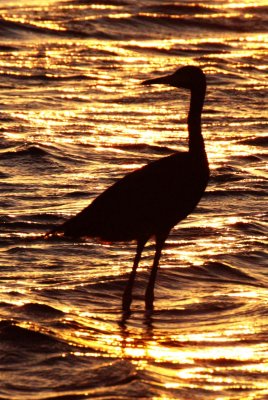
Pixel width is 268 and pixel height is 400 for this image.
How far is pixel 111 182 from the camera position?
1563cm

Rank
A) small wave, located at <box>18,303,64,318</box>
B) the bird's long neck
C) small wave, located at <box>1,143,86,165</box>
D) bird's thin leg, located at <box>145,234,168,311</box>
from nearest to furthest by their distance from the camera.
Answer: small wave, located at <box>18,303,64,318</box>, bird's thin leg, located at <box>145,234,168,311</box>, the bird's long neck, small wave, located at <box>1,143,86,165</box>

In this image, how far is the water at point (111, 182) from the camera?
925 centimetres

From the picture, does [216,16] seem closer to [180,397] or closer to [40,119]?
[40,119]

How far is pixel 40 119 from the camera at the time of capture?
1909 cm

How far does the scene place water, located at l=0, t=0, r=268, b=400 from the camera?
9.25 metres

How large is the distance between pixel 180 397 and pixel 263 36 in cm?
1905

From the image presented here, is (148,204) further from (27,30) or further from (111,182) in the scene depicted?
(27,30)

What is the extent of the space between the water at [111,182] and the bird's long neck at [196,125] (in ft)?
3.96

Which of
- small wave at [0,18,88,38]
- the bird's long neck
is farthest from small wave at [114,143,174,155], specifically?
small wave at [0,18,88,38]

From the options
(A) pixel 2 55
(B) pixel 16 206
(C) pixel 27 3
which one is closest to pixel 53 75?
(A) pixel 2 55

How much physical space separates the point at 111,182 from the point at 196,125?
169 inches

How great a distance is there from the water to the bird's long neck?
3.96 ft

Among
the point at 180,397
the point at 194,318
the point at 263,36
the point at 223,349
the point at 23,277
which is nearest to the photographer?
the point at 180,397

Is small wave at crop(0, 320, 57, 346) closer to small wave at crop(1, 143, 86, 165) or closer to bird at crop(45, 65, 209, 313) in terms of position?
bird at crop(45, 65, 209, 313)
